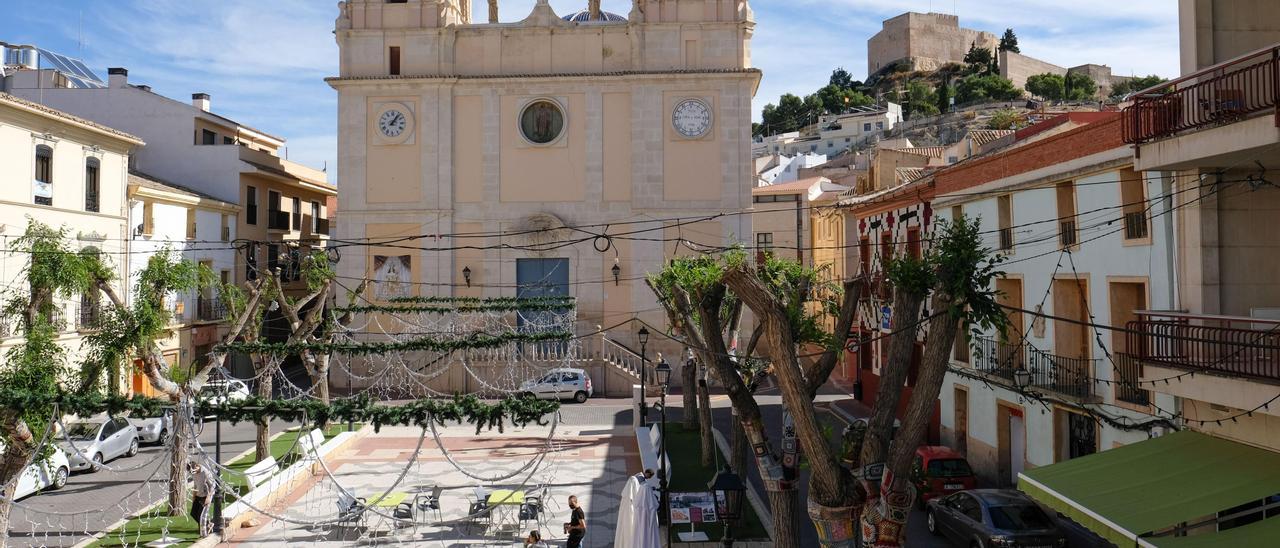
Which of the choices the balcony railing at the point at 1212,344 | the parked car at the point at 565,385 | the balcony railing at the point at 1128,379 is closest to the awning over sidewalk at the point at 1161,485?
the balcony railing at the point at 1212,344

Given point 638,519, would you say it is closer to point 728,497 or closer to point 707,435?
point 728,497

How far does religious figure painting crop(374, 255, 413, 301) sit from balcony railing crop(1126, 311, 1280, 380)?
27.8 meters

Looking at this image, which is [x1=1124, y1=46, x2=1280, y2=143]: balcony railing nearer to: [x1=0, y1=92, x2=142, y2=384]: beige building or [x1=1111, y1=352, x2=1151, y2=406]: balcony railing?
[x1=1111, y1=352, x2=1151, y2=406]: balcony railing

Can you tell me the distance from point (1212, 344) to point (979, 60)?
450ft

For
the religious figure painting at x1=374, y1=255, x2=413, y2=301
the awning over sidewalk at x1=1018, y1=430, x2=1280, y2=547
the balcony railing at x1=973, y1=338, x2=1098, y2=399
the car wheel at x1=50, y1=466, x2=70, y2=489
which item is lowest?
the car wheel at x1=50, y1=466, x2=70, y2=489

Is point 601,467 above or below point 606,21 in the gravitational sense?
below

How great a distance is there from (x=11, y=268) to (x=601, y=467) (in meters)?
16.6

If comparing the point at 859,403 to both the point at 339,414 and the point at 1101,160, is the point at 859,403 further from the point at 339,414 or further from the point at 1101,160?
the point at 339,414

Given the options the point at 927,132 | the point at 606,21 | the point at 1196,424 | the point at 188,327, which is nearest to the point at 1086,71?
the point at 927,132

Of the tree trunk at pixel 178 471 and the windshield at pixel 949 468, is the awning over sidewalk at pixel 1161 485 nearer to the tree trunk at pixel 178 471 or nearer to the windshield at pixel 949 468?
the windshield at pixel 949 468

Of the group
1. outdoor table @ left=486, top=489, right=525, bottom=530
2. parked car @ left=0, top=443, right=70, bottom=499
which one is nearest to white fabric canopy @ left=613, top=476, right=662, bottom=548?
outdoor table @ left=486, top=489, right=525, bottom=530

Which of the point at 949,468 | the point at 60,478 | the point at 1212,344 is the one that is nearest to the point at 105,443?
the point at 60,478

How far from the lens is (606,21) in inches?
1470

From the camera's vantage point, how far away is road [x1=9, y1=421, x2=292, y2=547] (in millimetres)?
16453
